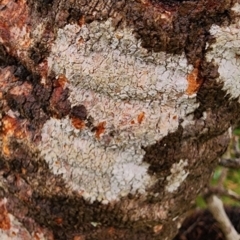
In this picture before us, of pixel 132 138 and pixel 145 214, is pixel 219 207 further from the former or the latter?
pixel 132 138

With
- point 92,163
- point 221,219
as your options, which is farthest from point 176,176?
point 221,219

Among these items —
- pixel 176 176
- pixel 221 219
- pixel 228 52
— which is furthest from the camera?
pixel 221 219

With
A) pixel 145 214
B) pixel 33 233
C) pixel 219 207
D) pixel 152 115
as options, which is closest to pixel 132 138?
pixel 152 115

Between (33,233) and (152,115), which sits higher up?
(152,115)

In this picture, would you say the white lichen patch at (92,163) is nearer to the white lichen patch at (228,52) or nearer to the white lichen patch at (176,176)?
the white lichen patch at (176,176)

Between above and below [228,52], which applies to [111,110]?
below

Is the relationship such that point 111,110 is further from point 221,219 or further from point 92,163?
point 221,219
